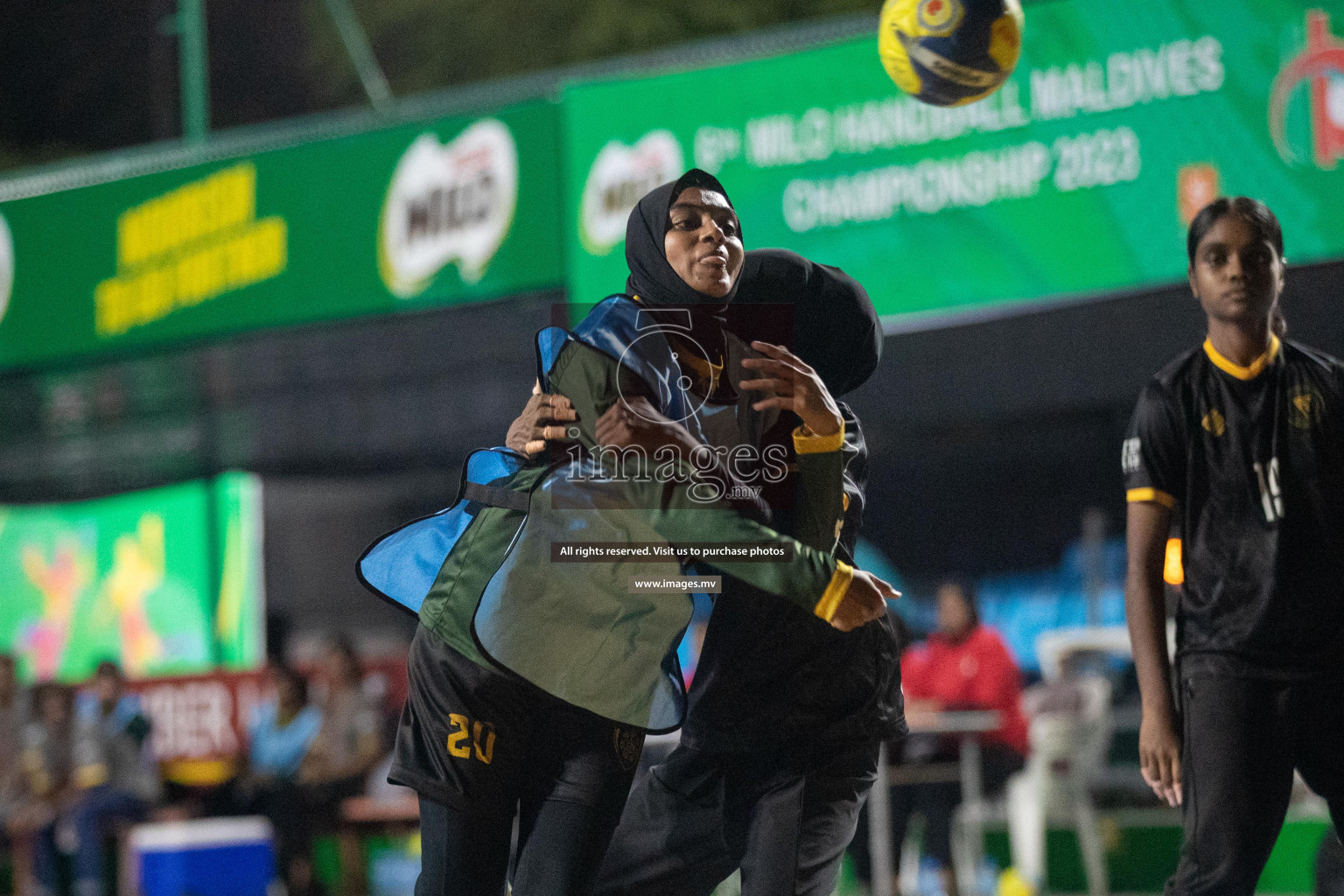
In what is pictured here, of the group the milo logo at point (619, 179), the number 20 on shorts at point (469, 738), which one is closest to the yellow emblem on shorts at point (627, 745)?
the number 20 on shorts at point (469, 738)

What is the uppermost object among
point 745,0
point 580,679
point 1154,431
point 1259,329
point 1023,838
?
point 745,0

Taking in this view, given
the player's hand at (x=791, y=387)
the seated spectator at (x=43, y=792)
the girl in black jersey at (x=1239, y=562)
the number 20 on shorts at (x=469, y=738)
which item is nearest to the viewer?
the player's hand at (x=791, y=387)

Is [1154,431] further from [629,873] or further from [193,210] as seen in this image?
[193,210]

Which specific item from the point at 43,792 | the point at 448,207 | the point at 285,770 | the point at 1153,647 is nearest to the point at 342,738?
the point at 285,770

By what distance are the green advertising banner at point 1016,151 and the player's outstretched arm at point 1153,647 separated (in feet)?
13.1

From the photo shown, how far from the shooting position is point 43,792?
32.2 ft

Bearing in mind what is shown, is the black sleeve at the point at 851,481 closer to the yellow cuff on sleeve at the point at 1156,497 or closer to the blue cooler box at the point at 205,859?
the yellow cuff on sleeve at the point at 1156,497

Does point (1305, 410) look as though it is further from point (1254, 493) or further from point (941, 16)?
point (941, 16)

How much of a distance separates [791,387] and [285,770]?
718cm

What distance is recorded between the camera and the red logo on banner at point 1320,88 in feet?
22.4

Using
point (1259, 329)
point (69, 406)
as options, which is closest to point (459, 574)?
point (1259, 329)

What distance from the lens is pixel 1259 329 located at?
3490 millimetres

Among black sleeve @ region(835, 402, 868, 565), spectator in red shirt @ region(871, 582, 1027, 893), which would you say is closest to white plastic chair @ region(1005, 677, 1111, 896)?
spectator in red shirt @ region(871, 582, 1027, 893)

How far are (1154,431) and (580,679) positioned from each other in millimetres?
1467
